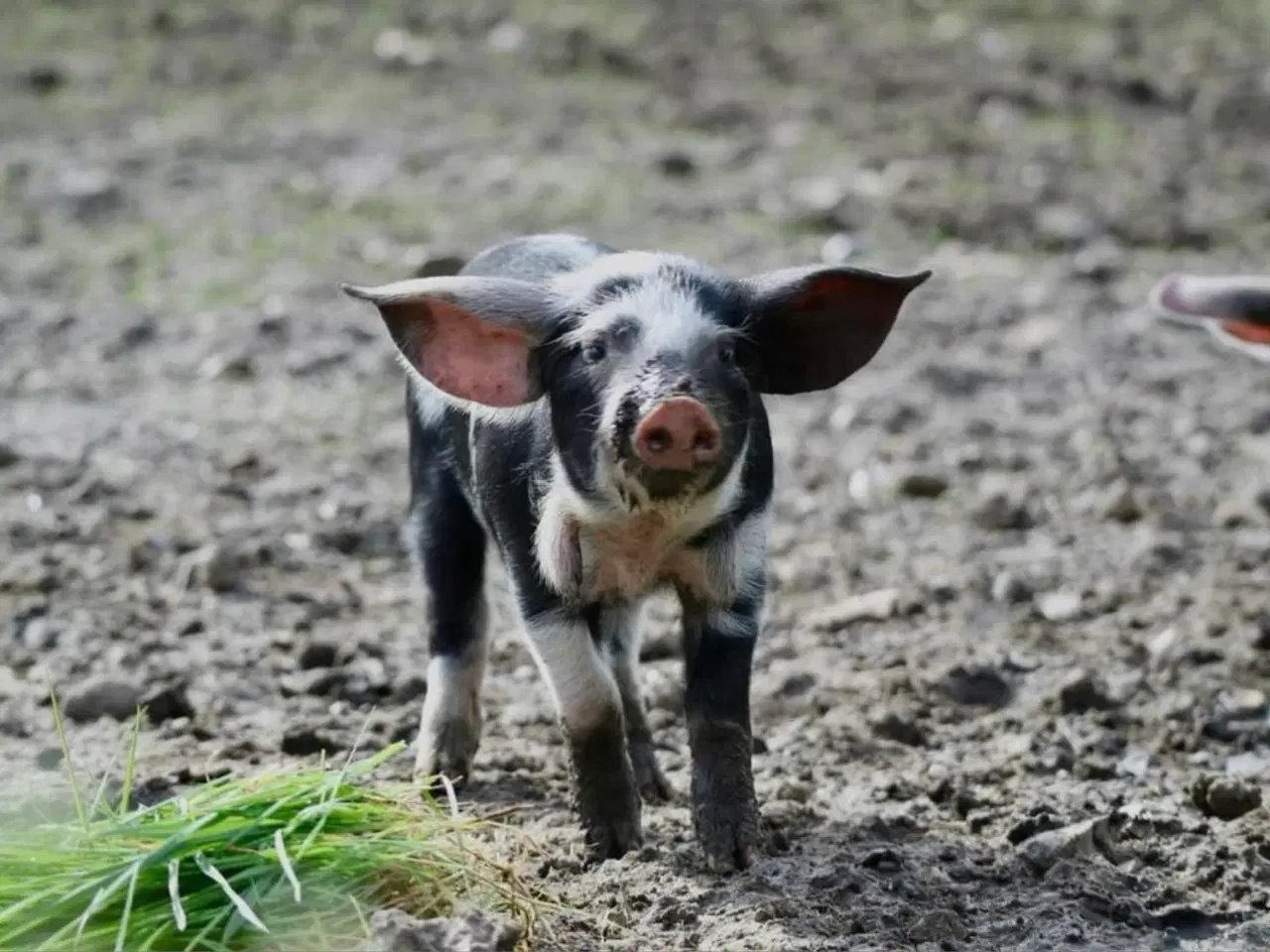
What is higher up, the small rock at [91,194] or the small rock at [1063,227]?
the small rock at [91,194]

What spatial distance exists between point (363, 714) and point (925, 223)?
17.8 ft

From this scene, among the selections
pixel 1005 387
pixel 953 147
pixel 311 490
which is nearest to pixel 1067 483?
pixel 1005 387

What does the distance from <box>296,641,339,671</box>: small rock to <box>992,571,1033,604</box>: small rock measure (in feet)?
6.27

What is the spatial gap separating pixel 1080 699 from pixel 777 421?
276 centimetres

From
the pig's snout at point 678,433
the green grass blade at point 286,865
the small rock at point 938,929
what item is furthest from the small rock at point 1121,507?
the green grass blade at point 286,865

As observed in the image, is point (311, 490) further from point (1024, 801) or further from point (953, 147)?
point (953, 147)

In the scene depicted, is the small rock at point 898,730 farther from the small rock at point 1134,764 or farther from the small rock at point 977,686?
the small rock at point 1134,764

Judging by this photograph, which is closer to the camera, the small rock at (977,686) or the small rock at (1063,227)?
the small rock at (977,686)

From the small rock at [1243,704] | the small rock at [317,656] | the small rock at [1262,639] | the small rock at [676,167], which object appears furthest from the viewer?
the small rock at [676,167]

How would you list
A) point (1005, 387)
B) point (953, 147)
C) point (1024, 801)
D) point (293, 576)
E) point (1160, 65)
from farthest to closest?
point (1160, 65), point (953, 147), point (1005, 387), point (293, 576), point (1024, 801)

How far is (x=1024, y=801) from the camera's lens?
530cm

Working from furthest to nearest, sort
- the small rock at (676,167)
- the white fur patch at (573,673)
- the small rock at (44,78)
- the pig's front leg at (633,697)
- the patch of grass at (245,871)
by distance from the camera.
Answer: the small rock at (44,78) < the small rock at (676,167) < the pig's front leg at (633,697) < the white fur patch at (573,673) < the patch of grass at (245,871)

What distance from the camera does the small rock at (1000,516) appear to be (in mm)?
7551

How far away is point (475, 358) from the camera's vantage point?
4.98 metres
